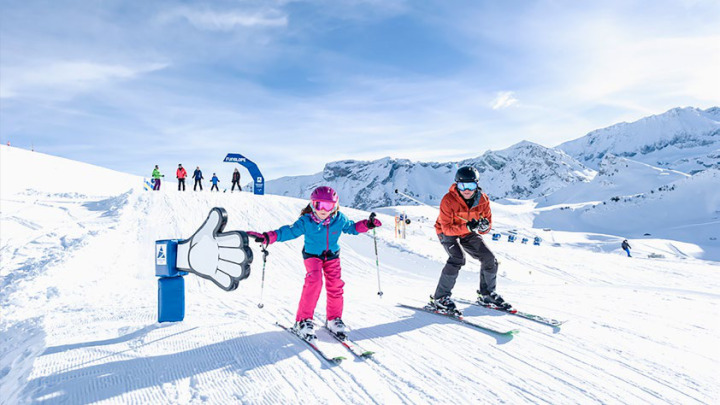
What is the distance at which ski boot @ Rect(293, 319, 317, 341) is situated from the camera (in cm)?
407

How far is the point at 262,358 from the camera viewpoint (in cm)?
363

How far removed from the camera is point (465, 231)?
5.50m

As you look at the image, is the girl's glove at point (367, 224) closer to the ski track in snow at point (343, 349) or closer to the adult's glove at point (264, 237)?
the adult's glove at point (264, 237)

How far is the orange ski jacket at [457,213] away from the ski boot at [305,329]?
2388 mm

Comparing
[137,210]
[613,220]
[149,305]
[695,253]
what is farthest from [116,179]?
[613,220]

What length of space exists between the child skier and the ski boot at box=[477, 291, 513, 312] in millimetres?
2301

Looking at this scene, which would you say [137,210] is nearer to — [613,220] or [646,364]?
[646,364]

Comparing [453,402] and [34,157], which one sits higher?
[34,157]

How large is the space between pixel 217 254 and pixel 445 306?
2933 mm

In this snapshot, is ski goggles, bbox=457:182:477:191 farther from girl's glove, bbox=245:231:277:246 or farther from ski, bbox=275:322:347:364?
ski, bbox=275:322:347:364

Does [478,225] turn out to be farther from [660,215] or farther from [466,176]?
[660,215]

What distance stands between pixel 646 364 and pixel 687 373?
287 millimetres

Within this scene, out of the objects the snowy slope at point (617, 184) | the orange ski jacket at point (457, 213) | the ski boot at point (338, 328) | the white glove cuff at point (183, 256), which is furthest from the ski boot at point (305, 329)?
the snowy slope at point (617, 184)

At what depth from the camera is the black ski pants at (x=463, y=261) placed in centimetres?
540
